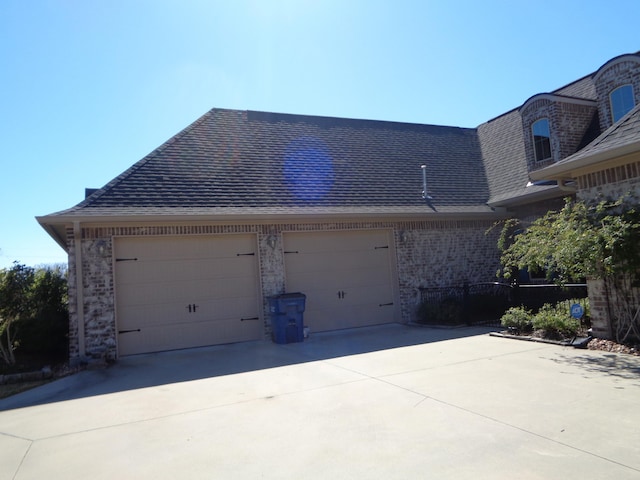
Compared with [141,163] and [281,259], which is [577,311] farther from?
[141,163]

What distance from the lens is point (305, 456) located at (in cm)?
405

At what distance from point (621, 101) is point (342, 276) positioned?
8.84m

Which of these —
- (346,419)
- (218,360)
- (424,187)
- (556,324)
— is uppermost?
(424,187)

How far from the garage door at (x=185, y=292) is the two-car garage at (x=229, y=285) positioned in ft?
0.07

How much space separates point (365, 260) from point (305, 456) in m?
8.36

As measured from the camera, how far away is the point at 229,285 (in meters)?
10.6

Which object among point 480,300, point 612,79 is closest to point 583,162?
point 480,300

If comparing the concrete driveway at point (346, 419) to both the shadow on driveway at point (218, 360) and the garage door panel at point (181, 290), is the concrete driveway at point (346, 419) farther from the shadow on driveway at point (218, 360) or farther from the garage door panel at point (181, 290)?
the garage door panel at point (181, 290)

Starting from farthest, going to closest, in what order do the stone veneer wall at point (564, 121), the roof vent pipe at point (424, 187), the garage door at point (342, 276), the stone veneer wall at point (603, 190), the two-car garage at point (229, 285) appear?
the roof vent pipe at point (424, 187) → the stone veneer wall at point (564, 121) → the garage door at point (342, 276) → the two-car garage at point (229, 285) → the stone veneer wall at point (603, 190)

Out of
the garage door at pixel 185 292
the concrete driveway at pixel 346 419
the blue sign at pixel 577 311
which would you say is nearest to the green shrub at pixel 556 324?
the blue sign at pixel 577 311

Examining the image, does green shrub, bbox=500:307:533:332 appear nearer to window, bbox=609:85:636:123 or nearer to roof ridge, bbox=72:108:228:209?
window, bbox=609:85:636:123

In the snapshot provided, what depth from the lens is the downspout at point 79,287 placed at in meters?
9.13

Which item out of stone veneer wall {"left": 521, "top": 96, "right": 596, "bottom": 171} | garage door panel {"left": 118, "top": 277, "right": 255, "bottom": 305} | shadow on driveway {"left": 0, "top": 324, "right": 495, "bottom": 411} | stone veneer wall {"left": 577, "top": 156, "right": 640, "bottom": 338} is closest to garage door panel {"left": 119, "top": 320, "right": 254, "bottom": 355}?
shadow on driveway {"left": 0, "top": 324, "right": 495, "bottom": 411}

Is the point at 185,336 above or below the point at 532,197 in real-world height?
below
